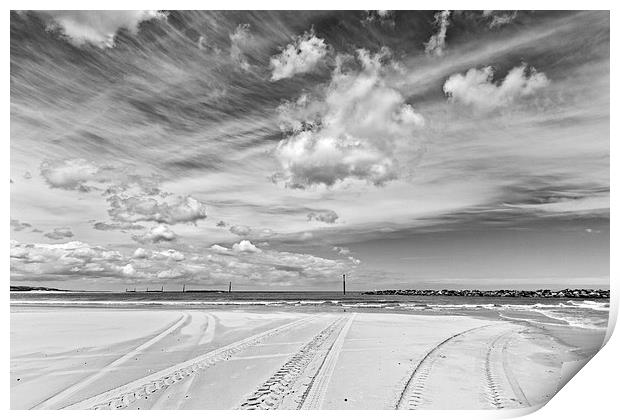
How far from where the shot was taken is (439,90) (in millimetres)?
7922

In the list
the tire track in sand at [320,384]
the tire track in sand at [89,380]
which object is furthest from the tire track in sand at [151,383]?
the tire track in sand at [320,384]

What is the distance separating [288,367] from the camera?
587 centimetres

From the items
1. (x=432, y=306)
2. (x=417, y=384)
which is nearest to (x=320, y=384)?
(x=417, y=384)

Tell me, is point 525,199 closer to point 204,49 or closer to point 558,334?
point 558,334

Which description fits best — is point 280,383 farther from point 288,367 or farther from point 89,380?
point 89,380

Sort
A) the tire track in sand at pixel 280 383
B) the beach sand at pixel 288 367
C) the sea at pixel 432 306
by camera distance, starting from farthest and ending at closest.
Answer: the sea at pixel 432 306 → the beach sand at pixel 288 367 → the tire track in sand at pixel 280 383

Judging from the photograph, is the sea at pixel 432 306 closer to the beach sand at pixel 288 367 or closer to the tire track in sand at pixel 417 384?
the beach sand at pixel 288 367

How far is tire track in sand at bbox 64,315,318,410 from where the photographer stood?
4.85m

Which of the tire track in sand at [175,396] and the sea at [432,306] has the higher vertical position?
the sea at [432,306]

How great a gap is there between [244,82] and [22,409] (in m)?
5.72

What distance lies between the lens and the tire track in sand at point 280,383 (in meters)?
4.77

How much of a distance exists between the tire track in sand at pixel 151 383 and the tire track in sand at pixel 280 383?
103 centimetres
